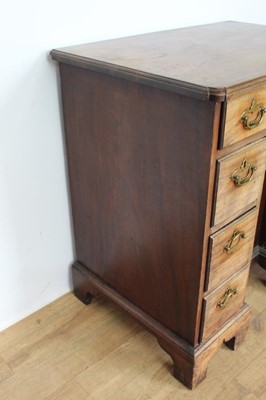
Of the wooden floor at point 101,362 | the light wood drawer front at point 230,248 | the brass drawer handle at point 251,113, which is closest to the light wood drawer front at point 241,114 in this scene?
the brass drawer handle at point 251,113

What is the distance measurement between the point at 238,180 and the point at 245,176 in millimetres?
32

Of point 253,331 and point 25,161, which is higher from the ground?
point 25,161

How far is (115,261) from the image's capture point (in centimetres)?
124

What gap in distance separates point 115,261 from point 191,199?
1.39 feet

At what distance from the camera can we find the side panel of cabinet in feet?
2.86

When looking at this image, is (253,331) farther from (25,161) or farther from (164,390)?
(25,161)

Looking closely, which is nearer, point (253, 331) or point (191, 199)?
point (191, 199)

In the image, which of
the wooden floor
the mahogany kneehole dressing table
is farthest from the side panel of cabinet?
the wooden floor

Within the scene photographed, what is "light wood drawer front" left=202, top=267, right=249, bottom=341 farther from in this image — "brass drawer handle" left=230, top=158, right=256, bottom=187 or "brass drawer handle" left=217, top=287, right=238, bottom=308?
"brass drawer handle" left=230, top=158, right=256, bottom=187

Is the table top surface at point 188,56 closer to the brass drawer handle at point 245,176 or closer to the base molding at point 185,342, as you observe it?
the brass drawer handle at point 245,176

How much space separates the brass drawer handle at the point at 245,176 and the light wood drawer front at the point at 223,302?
300 millimetres

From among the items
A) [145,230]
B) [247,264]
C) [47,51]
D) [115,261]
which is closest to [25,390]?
[115,261]

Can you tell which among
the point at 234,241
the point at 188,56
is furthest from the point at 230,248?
the point at 188,56

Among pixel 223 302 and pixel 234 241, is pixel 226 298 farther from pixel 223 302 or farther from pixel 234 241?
pixel 234 241
